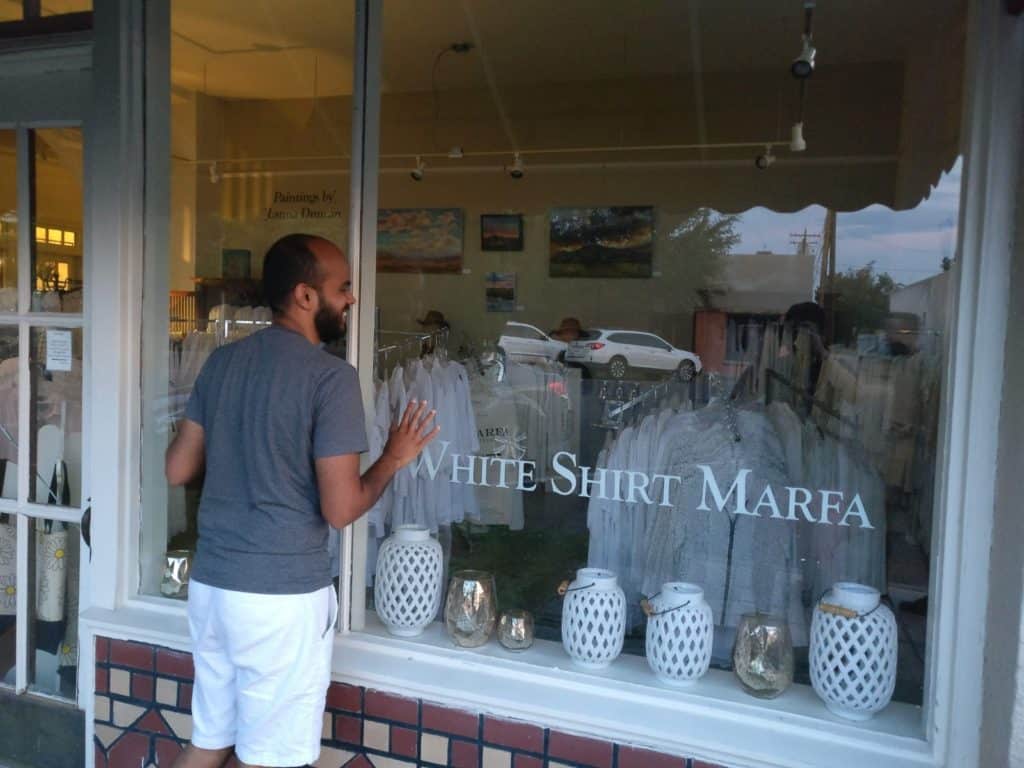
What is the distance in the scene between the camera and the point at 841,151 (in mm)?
6098

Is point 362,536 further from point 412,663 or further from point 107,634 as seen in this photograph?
point 107,634

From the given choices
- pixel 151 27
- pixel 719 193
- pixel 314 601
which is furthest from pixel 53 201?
pixel 719 193

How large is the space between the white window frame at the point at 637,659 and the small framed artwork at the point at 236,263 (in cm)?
292

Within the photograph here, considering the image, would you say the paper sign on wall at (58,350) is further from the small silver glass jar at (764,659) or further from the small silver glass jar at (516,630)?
the small silver glass jar at (764,659)

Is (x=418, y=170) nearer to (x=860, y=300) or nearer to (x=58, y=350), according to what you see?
(x=860, y=300)

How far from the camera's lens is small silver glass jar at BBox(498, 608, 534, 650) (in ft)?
6.94

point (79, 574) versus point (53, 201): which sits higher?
point (53, 201)

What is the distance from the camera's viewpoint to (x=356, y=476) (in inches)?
64.3

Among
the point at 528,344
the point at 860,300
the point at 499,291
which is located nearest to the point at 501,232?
the point at 499,291

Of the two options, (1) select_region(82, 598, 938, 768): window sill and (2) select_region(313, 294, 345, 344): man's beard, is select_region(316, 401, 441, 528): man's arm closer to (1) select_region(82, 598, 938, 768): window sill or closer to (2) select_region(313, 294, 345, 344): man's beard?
(2) select_region(313, 294, 345, 344): man's beard

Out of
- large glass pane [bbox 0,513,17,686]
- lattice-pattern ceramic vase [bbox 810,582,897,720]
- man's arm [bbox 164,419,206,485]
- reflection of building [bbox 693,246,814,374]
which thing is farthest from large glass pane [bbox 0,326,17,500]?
reflection of building [bbox 693,246,814,374]

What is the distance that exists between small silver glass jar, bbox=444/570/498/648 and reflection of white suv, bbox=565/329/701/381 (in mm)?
3039

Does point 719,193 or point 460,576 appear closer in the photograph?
point 460,576

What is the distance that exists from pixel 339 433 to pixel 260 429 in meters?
0.16
